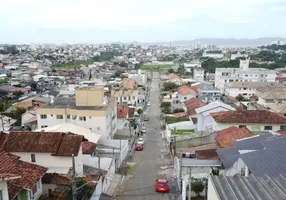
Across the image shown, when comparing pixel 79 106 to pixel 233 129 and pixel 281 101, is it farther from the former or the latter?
pixel 281 101

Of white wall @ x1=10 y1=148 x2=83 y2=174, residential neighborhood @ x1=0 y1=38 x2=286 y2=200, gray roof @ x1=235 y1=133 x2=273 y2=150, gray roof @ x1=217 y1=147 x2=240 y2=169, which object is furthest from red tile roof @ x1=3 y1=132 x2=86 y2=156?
gray roof @ x1=235 y1=133 x2=273 y2=150

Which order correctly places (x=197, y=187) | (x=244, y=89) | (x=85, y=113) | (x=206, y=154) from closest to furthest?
1. (x=197, y=187)
2. (x=206, y=154)
3. (x=85, y=113)
4. (x=244, y=89)

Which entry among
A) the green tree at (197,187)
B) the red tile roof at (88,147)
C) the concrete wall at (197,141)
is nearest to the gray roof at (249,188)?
the green tree at (197,187)

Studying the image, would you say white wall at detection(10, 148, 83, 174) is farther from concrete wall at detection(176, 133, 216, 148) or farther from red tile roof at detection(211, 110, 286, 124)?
red tile roof at detection(211, 110, 286, 124)

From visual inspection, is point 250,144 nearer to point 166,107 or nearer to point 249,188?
point 249,188

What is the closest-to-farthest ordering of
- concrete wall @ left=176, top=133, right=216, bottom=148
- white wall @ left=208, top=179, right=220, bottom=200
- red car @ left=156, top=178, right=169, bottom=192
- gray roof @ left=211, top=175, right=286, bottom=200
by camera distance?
1. gray roof @ left=211, top=175, right=286, bottom=200
2. white wall @ left=208, top=179, right=220, bottom=200
3. red car @ left=156, top=178, right=169, bottom=192
4. concrete wall @ left=176, top=133, right=216, bottom=148

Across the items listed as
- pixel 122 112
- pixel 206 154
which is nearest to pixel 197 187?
pixel 206 154
